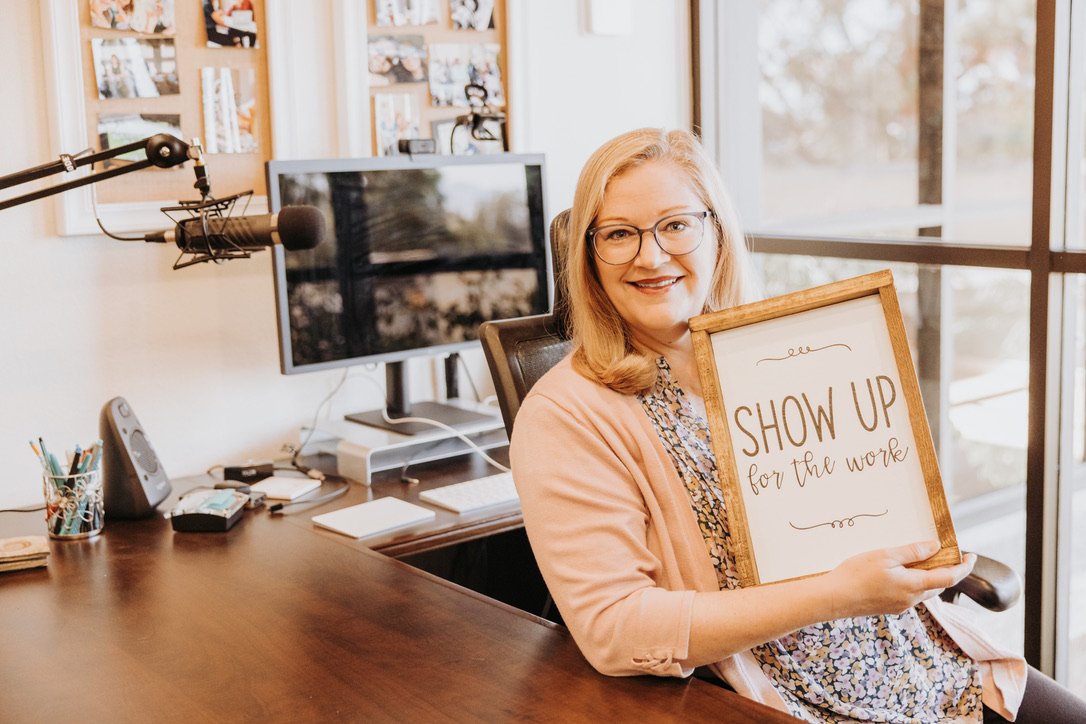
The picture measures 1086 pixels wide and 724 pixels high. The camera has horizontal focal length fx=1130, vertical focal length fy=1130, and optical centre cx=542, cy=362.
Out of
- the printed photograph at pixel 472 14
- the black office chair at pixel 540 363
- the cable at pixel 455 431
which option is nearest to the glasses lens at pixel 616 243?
the black office chair at pixel 540 363

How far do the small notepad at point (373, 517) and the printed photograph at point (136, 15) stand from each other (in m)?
1.03

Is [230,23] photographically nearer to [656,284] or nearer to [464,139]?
[464,139]

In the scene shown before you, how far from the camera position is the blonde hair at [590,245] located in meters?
1.49

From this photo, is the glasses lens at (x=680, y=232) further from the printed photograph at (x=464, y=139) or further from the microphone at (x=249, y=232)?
the printed photograph at (x=464, y=139)

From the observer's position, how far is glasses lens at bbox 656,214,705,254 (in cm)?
150

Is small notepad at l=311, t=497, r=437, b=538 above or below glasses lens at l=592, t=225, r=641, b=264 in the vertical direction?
below

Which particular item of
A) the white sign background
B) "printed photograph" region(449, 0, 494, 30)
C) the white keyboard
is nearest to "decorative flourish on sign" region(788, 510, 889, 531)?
the white sign background

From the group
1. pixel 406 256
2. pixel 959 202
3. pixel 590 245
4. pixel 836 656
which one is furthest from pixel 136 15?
pixel 959 202

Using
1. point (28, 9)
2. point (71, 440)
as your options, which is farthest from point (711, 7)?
point (71, 440)

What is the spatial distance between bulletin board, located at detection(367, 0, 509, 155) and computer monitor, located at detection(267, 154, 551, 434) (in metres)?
0.21

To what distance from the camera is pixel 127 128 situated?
2230 mm

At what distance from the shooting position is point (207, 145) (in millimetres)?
2330

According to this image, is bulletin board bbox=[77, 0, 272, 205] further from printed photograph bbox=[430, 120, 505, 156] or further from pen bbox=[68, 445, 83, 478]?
pen bbox=[68, 445, 83, 478]

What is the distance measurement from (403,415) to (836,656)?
1249mm
